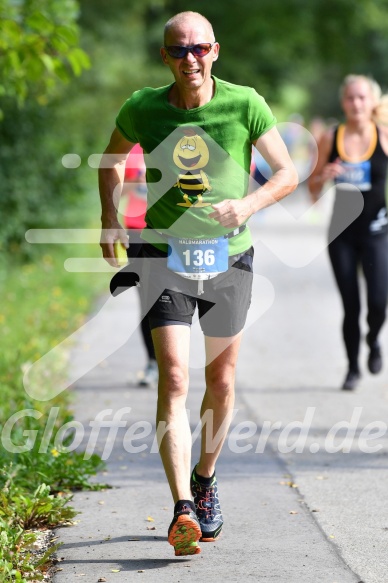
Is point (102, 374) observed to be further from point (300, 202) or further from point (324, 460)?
point (300, 202)

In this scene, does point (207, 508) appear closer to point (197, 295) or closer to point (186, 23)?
point (197, 295)

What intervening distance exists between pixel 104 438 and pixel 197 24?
2.99 metres

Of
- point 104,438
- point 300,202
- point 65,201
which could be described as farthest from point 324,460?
point 300,202

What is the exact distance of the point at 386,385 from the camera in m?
8.38

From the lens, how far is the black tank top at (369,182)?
8.05 meters

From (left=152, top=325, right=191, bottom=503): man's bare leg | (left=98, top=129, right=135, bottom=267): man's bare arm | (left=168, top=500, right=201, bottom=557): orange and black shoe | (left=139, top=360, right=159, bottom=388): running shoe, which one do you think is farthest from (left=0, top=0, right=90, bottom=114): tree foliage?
(left=168, top=500, right=201, bottom=557): orange and black shoe

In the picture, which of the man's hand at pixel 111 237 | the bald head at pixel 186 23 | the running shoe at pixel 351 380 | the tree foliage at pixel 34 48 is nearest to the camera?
the bald head at pixel 186 23

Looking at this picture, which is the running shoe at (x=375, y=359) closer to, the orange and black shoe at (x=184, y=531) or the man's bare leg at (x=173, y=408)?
the man's bare leg at (x=173, y=408)

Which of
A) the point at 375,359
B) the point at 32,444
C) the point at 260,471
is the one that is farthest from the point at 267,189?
the point at 375,359

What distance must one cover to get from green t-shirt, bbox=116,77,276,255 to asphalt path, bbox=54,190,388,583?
1.25m

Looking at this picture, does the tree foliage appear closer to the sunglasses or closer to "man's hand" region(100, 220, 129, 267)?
"man's hand" region(100, 220, 129, 267)

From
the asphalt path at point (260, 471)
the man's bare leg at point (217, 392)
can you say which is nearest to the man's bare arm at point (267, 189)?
the man's bare leg at point (217, 392)

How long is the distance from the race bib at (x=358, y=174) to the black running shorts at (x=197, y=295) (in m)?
3.42

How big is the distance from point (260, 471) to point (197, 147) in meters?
2.13
